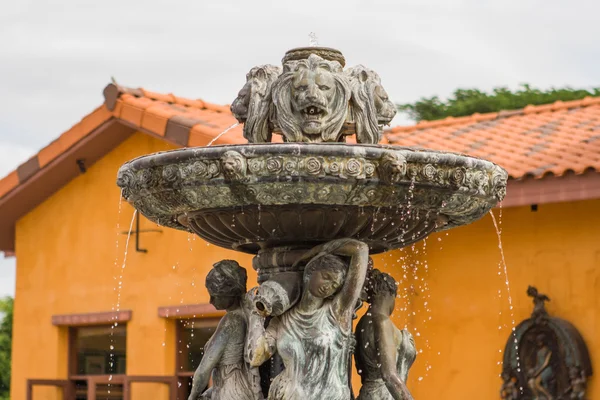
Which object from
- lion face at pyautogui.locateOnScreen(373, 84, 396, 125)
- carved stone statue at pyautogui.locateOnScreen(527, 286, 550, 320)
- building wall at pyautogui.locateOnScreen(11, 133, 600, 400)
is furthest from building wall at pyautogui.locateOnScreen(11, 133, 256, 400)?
lion face at pyautogui.locateOnScreen(373, 84, 396, 125)

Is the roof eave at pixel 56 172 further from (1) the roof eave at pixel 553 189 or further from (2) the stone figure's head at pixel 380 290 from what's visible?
(2) the stone figure's head at pixel 380 290

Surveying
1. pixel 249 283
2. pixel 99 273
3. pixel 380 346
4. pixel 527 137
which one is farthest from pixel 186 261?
pixel 380 346

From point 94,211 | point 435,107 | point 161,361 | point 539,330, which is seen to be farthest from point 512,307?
point 435,107

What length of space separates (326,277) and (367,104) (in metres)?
1.15

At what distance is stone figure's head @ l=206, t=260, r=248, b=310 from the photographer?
810 centimetres

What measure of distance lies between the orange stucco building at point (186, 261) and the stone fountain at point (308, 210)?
5.58 m

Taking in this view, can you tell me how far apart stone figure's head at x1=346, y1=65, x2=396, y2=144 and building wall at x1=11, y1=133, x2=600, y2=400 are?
591cm

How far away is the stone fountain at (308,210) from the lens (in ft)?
24.6

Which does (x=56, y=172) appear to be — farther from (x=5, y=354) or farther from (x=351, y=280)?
(x=351, y=280)

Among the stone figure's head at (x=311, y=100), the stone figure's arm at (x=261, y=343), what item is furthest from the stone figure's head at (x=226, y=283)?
the stone figure's head at (x=311, y=100)

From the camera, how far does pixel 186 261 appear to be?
57.4 ft

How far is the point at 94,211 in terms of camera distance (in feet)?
62.3

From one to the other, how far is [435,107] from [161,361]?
16082 millimetres

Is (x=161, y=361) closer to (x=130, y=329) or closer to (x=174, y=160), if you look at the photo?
(x=130, y=329)
